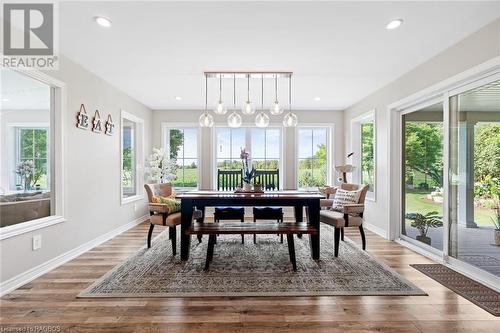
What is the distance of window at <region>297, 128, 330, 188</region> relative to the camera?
22.0ft

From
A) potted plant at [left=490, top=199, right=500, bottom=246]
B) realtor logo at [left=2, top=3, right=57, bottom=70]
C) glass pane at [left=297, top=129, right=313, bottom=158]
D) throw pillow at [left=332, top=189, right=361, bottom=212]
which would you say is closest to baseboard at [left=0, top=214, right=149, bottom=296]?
realtor logo at [left=2, top=3, right=57, bottom=70]

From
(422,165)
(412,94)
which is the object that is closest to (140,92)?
(412,94)

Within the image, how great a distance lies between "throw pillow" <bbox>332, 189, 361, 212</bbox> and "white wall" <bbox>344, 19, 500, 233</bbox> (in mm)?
777

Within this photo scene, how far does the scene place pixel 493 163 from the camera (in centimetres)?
279

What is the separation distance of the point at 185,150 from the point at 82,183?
3075 mm

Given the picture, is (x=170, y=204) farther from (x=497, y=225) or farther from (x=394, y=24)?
(x=497, y=225)

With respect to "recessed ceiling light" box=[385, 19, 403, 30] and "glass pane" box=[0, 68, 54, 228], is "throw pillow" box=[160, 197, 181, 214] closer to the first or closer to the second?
"glass pane" box=[0, 68, 54, 228]

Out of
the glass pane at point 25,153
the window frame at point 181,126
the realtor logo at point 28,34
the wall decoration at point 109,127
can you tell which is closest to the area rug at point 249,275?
the glass pane at point 25,153

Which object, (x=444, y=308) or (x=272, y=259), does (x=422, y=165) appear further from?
(x=272, y=259)

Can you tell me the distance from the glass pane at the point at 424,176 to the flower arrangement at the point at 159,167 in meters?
4.51

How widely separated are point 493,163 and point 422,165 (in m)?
1.16

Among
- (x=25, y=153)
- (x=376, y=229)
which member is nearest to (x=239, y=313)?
(x=376, y=229)

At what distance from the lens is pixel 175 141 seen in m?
6.73

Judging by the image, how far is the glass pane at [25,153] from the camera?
297 cm
